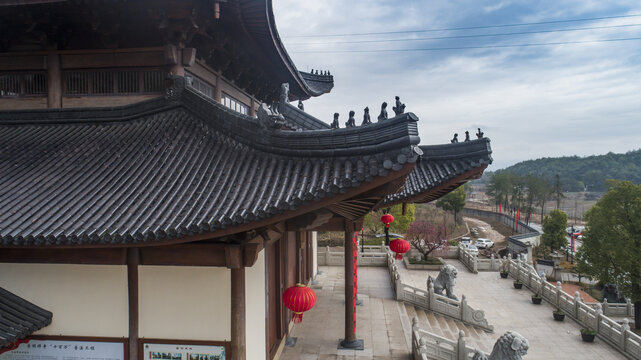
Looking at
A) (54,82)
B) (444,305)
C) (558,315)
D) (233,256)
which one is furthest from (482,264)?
(54,82)

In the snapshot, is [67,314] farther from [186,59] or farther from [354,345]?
[354,345]

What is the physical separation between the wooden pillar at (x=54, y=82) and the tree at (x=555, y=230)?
41603mm

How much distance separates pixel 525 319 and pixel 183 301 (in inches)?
633

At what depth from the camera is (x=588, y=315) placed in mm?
15555

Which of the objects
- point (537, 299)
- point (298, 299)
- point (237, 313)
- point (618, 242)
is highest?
point (237, 313)

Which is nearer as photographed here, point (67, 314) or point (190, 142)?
point (67, 314)

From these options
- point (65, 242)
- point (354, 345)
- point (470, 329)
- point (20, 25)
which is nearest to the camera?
point (65, 242)

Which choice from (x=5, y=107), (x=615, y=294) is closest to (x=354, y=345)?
(x=5, y=107)

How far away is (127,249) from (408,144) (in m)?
4.66

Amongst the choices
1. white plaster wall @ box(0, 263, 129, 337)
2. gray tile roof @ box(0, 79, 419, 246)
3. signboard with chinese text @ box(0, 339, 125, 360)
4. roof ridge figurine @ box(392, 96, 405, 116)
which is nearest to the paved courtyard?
signboard with chinese text @ box(0, 339, 125, 360)

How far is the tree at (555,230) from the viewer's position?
122ft

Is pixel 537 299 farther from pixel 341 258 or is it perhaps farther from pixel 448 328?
pixel 341 258

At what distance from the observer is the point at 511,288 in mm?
20969

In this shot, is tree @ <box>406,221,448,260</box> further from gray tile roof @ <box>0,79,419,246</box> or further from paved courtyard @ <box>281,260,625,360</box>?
gray tile roof @ <box>0,79,419,246</box>
